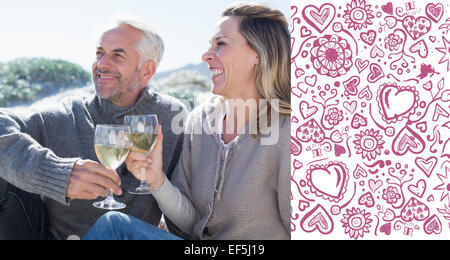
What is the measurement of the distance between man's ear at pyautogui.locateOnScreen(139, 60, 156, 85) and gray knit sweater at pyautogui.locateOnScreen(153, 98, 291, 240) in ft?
3.06

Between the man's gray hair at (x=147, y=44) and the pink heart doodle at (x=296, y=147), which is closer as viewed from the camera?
the pink heart doodle at (x=296, y=147)

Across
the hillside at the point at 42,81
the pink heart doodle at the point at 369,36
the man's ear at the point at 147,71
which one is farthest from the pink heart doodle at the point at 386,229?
the hillside at the point at 42,81

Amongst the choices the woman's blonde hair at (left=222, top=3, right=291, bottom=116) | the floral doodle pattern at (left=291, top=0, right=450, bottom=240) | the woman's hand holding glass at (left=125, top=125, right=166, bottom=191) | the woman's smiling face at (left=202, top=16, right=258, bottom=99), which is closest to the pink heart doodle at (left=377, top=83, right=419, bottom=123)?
the floral doodle pattern at (left=291, top=0, right=450, bottom=240)

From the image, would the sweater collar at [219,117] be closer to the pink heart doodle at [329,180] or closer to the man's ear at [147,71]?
the pink heart doodle at [329,180]

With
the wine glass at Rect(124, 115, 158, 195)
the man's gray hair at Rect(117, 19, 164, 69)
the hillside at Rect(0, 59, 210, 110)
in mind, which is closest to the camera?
the wine glass at Rect(124, 115, 158, 195)

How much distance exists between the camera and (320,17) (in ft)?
7.18

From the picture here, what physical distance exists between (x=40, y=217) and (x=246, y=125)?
4.56 feet

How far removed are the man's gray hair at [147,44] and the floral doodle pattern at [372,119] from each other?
162 centimetres

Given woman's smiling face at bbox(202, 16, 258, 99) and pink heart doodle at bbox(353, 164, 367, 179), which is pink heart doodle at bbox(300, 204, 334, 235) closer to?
pink heart doodle at bbox(353, 164, 367, 179)

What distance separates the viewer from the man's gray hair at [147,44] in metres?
3.51

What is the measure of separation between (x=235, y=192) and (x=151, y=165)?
0.46 meters

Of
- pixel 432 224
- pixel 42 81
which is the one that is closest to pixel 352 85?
pixel 432 224

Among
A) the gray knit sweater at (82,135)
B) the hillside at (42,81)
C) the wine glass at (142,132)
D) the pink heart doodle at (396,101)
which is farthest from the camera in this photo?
the hillside at (42,81)

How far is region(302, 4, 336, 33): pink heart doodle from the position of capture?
2.19m
